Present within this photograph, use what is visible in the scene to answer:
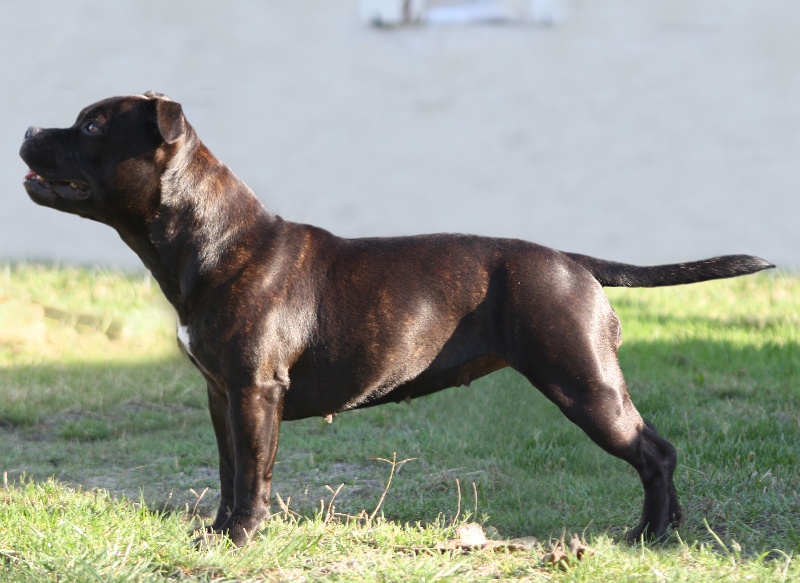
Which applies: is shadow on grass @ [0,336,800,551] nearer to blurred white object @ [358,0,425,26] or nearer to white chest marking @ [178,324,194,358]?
white chest marking @ [178,324,194,358]

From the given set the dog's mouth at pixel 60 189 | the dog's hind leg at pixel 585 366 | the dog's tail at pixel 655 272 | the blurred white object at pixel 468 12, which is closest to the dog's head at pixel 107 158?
the dog's mouth at pixel 60 189

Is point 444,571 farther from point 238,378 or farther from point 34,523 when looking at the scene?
point 34,523

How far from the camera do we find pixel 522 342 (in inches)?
162

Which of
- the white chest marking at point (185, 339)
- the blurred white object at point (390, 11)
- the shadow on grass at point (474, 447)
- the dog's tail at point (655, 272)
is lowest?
the shadow on grass at point (474, 447)

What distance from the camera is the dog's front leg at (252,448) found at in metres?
4.07

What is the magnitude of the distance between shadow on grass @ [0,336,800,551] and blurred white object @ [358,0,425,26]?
12.6ft

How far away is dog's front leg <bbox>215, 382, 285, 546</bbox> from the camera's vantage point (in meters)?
4.07

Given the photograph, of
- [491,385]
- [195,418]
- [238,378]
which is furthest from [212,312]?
[491,385]

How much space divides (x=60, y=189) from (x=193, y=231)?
1.74 feet

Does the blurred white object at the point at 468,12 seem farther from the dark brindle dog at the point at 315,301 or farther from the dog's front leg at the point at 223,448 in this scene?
the dog's front leg at the point at 223,448

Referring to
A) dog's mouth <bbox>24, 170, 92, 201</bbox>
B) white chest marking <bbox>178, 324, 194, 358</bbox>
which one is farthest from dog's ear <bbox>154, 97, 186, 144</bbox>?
white chest marking <bbox>178, 324, 194, 358</bbox>

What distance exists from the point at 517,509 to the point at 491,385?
1.92 m

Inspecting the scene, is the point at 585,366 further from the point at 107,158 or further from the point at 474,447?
the point at 107,158

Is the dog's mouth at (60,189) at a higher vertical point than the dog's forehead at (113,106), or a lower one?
lower
